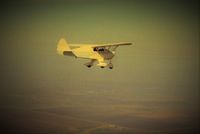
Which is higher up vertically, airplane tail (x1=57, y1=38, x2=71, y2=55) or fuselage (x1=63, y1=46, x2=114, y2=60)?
airplane tail (x1=57, y1=38, x2=71, y2=55)

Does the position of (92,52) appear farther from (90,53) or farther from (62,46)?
(62,46)

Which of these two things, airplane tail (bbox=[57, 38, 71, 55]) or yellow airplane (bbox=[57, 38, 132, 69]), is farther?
airplane tail (bbox=[57, 38, 71, 55])

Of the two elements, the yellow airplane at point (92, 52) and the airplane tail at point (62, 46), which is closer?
the yellow airplane at point (92, 52)

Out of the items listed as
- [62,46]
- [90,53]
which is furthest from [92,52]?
[62,46]

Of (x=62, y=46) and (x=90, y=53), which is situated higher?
(x=62, y=46)

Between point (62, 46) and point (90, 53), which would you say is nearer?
point (90, 53)

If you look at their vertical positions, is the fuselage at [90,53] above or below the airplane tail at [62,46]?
below

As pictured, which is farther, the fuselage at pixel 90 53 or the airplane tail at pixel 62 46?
the airplane tail at pixel 62 46

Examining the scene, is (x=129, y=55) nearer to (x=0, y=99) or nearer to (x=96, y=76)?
(x=96, y=76)
